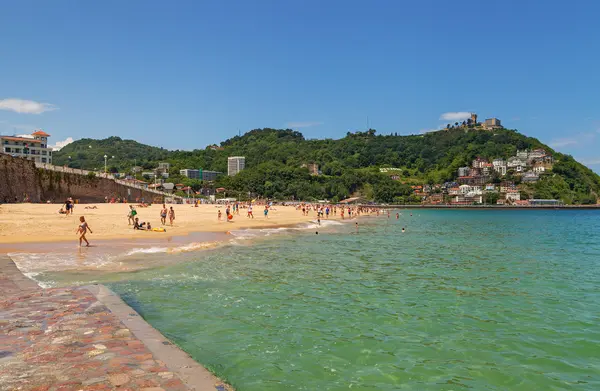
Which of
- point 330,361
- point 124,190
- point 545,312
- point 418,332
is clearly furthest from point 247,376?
point 124,190

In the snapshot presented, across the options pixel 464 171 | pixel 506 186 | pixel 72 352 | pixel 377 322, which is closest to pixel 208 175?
pixel 464 171

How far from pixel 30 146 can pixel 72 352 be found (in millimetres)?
112775

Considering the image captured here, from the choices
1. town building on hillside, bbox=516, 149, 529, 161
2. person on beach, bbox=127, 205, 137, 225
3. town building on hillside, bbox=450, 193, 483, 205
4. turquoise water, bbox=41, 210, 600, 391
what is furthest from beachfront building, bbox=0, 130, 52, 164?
town building on hillside, bbox=516, 149, 529, 161

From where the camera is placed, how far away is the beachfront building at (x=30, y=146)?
9326 cm

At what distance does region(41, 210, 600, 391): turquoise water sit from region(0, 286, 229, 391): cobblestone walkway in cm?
125

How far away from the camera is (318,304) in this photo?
9422 millimetres

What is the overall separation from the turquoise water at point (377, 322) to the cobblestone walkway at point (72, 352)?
125 cm

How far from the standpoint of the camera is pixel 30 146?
97875mm

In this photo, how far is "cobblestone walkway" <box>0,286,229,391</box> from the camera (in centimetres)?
415

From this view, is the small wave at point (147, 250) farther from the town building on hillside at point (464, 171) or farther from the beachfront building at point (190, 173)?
the town building on hillside at point (464, 171)

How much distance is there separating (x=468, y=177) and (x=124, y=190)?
145 m

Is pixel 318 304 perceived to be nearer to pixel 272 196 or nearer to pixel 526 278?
pixel 526 278

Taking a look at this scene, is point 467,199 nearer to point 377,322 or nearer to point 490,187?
point 490,187

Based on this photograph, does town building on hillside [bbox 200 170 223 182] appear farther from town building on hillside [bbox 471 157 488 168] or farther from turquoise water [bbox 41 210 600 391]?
turquoise water [bbox 41 210 600 391]
